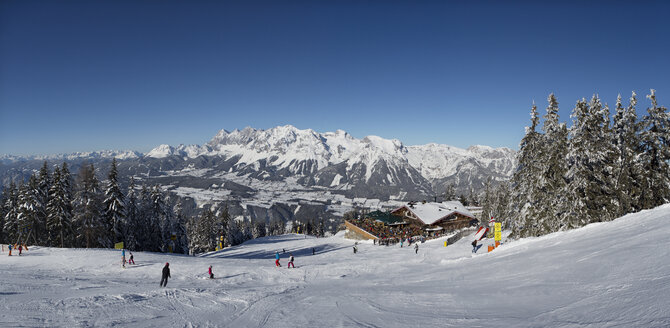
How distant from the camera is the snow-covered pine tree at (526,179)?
1115 inches

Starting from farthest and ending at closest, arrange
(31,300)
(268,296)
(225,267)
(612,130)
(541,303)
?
(612,130)
(225,267)
(268,296)
(31,300)
(541,303)

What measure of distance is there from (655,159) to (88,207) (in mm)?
57808

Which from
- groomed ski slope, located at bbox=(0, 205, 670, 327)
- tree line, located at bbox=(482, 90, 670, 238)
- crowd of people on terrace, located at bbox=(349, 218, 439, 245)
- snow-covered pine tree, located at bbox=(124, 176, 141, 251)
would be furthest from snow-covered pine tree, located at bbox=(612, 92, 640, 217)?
snow-covered pine tree, located at bbox=(124, 176, 141, 251)

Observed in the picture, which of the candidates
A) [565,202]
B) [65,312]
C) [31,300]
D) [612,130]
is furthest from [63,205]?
[612,130]

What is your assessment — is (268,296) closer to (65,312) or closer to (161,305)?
(161,305)

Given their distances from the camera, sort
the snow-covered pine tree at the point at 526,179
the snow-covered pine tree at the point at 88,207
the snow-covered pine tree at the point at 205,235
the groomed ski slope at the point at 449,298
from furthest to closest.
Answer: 1. the snow-covered pine tree at the point at 205,235
2. the snow-covered pine tree at the point at 88,207
3. the snow-covered pine tree at the point at 526,179
4. the groomed ski slope at the point at 449,298

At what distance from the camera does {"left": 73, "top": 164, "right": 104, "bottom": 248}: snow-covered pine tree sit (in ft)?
130

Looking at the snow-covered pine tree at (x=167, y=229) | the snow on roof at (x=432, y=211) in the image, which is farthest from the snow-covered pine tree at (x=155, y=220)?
the snow on roof at (x=432, y=211)

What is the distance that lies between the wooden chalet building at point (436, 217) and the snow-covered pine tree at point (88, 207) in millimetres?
53517

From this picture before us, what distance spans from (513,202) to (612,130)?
1018 cm

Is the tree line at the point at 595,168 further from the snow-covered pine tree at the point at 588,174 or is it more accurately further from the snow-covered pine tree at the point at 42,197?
the snow-covered pine tree at the point at 42,197

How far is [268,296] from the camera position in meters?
15.4

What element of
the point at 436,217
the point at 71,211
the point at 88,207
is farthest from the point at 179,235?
the point at 436,217

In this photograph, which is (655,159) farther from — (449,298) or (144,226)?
(144,226)
